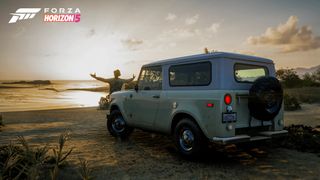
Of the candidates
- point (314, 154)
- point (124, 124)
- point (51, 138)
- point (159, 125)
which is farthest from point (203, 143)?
point (51, 138)

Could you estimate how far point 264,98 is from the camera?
17.2 feet

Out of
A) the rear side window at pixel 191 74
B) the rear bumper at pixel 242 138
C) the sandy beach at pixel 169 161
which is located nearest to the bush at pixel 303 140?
the sandy beach at pixel 169 161

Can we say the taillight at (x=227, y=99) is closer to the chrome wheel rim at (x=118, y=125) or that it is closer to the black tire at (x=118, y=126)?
the black tire at (x=118, y=126)

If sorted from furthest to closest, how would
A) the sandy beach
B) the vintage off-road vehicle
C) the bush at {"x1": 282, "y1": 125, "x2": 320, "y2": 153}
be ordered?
the bush at {"x1": 282, "y1": 125, "x2": 320, "y2": 153} → the vintage off-road vehicle → the sandy beach

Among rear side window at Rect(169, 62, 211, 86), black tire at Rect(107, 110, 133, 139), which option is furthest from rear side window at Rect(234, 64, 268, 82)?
black tire at Rect(107, 110, 133, 139)

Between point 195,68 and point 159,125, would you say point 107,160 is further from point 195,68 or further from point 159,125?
point 195,68

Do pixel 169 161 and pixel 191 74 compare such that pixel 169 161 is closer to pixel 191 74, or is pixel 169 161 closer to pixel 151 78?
pixel 191 74

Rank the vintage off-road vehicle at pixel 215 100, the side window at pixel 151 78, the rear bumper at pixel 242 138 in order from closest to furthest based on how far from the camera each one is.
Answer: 1. the rear bumper at pixel 242 138
2. the vintage off-road vehicle at pixel 215 100
3. the side window at pixel 151 78

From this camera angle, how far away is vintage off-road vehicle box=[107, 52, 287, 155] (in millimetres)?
5016

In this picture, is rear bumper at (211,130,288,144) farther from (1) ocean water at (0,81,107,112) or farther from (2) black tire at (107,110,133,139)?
(1) ocean water at (0,81,107,112)

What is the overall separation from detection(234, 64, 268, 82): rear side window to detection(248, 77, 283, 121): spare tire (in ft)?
1.23

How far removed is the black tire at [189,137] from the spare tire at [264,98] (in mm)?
1057

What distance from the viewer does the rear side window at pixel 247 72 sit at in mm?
5461

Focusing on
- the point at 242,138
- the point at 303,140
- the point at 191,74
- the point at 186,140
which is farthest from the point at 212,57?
the point at 303,140
